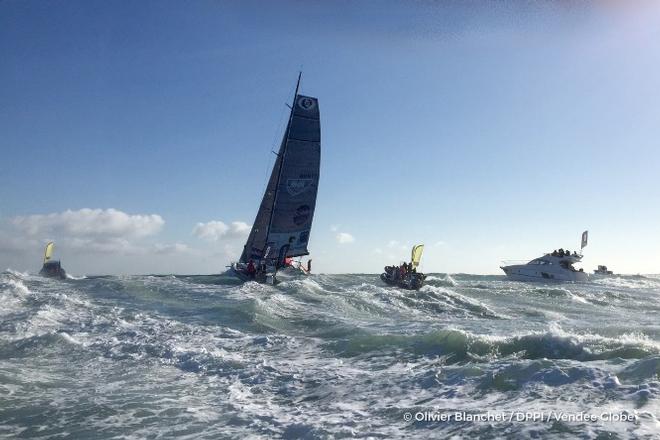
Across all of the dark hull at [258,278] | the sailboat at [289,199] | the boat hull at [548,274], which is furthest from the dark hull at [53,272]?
the boat hull at [548,274]

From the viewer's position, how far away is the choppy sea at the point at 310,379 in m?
7.03

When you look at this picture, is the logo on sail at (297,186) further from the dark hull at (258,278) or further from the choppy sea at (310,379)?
the choppy sea at (310,379)

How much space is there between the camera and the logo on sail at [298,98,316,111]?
35562 millimetres

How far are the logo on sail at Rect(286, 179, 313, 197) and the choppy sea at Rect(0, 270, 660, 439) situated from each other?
1841 centimetres

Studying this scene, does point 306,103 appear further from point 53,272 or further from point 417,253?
point 53,272

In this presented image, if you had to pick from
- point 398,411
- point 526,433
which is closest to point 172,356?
point 398,411

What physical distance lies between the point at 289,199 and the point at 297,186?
1141 mm

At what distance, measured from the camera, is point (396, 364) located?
35.9ft

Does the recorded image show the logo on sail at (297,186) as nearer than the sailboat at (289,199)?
No

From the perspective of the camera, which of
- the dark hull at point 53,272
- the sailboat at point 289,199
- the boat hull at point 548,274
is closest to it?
the sailboat at point 289,199

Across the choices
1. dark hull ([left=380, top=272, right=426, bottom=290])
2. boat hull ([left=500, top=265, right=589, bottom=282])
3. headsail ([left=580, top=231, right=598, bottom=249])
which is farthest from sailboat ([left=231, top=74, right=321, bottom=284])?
Answer: headsail ([left=580, top=231, right=598, bottom=249])

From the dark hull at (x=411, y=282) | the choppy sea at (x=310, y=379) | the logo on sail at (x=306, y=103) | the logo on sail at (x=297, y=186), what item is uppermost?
the logo on sail at (x=306, y=103)

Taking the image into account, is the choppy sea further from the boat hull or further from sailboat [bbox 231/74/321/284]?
the boat hull

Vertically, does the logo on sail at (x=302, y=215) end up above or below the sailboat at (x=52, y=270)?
above
